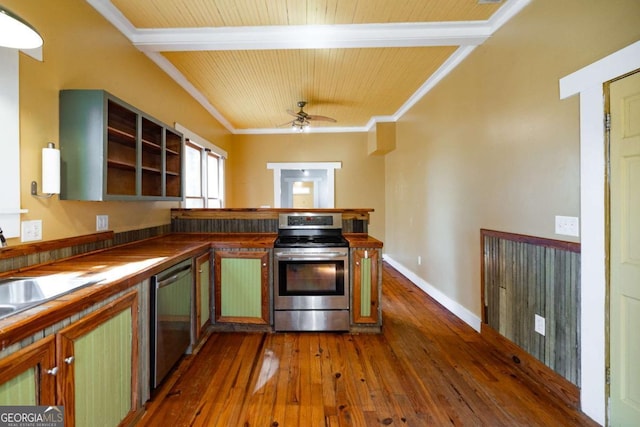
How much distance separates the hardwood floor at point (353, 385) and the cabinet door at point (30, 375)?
845 mm

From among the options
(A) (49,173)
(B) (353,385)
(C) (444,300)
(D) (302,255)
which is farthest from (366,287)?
(A) (49,173)

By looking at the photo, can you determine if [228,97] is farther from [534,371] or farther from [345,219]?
[534,371]

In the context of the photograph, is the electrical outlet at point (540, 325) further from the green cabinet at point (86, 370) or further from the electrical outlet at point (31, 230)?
the electrical outlet at point (31, 230)

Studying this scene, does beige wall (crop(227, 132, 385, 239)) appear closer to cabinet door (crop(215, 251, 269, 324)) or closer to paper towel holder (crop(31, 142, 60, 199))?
cabinet door (crop(215, 251, 269, 324))

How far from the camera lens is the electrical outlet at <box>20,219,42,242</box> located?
1.56 meters

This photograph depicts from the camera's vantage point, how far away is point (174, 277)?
197cm

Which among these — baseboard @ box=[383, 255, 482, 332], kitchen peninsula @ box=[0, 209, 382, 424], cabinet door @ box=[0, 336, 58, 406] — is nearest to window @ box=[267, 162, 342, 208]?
baseboard @ box=[383, 255, 482, 332]

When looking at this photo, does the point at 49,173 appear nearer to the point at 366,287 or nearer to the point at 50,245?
the point at 50,245

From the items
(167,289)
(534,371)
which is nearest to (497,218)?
(534,371)

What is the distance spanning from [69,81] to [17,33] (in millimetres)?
728

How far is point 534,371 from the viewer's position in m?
2.02

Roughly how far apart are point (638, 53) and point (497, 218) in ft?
4.43

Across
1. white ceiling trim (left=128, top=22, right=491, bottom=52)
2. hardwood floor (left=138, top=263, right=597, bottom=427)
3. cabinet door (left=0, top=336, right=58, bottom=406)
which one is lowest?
hardwood floor (left=138, top=263, right=597, bottom=427)

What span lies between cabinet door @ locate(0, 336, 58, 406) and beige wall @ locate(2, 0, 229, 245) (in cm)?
92
